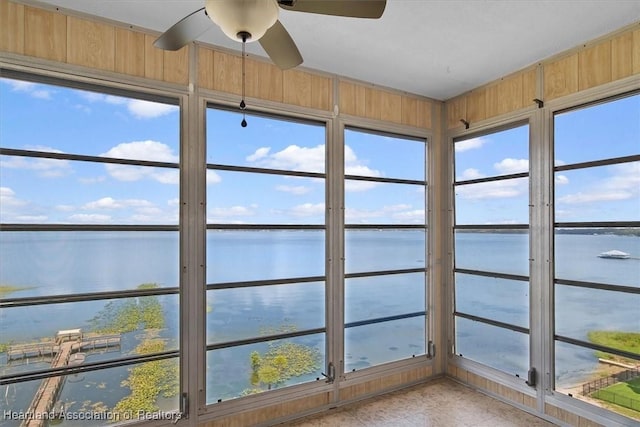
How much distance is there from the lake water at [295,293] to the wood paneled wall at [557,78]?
1220 mm

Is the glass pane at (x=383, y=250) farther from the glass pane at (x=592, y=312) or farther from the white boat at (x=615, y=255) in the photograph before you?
the white boat at (x=615, y=255)

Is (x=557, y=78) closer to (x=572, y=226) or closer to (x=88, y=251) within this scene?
(x=572, y=226)

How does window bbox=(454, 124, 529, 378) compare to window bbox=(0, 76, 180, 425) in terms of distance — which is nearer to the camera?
window bbox=(0, 76, 180, 425)

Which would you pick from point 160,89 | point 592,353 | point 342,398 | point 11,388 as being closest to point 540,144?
point 592,353

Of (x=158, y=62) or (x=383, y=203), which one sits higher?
(x=158, y=62)

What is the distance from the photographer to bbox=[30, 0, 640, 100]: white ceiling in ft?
8.02

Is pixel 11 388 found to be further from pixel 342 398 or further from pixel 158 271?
pixel 342 398

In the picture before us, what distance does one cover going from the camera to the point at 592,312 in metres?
2.92

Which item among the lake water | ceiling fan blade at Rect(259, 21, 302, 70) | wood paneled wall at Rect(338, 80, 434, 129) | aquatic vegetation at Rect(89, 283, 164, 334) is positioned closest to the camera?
ceiling fan blade at Rect(259, 21, 302, 70)

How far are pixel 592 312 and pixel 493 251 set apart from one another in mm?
965

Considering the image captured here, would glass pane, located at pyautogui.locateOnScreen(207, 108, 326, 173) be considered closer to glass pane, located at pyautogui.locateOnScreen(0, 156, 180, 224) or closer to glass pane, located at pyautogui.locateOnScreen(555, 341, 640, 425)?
glass pane, located at pyautogui.locateOnScreen(0, 156, 180, 224)

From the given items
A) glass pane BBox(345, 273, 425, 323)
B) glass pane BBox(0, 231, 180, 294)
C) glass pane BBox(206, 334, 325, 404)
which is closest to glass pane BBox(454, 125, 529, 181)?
glass pane BBox(345, 273, 425, 323)

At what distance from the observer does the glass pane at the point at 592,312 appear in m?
2.72

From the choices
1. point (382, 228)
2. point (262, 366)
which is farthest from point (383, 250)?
point (262, 366)
